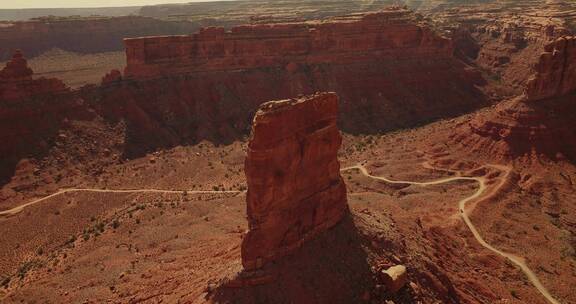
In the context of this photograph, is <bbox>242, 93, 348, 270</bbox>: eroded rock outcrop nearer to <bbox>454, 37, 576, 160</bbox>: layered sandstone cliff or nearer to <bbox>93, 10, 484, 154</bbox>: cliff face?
<bbox>454, 37, 576, 160</bbox>: layered sandstone cliff

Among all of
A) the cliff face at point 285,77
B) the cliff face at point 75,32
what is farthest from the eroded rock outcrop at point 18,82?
the cliff face at point 75,32

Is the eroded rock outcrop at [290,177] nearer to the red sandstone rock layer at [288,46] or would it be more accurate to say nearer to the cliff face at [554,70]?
the cliff face at [554,70]

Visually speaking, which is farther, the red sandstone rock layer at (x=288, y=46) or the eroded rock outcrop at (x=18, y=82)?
the red sandstone rock layer at (x=288, y=46)

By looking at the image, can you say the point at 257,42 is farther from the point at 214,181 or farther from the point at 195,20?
the point at 195,20

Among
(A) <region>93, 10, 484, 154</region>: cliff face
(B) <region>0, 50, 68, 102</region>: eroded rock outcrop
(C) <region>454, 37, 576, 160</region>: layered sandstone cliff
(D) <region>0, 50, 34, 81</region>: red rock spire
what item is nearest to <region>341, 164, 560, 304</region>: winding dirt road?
(C) <region>454, 37, 576, 160</region>: layered sandstone cliff

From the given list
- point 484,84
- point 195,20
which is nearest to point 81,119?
point 484,84
